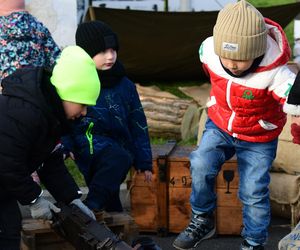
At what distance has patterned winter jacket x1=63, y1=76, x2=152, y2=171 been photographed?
4.70m

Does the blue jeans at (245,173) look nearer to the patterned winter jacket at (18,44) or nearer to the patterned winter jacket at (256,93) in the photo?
the patterned winter jacket at (256,93)

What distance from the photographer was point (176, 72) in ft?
34.2

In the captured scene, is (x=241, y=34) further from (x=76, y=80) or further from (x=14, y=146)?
(x=14, y=146)

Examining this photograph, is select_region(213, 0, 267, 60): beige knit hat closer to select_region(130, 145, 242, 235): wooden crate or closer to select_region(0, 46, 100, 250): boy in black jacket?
select_region(0, 46, 100, 250): boy in black jacket

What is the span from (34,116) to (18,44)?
178 centimetres

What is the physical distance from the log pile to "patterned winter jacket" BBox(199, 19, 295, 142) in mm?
3754

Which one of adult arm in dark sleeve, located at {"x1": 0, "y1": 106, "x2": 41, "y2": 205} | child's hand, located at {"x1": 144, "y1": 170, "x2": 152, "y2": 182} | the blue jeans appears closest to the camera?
adult arm in dark sleeve, located at {"x1": 0, "y1": 106, "x2": 41, "y2": 205}

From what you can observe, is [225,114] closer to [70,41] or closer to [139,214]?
[139,214]

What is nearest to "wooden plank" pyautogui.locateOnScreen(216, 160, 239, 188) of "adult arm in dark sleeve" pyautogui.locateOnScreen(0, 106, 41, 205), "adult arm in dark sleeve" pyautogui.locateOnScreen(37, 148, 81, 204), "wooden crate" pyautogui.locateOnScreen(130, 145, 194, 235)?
"wooden crate" pyautogui.locateOnScreen(130, 145, 194, 235)

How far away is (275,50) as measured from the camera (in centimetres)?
420

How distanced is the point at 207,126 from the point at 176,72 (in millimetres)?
5859

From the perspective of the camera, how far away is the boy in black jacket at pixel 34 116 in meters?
3.54

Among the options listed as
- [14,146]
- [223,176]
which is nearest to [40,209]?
[14,146]

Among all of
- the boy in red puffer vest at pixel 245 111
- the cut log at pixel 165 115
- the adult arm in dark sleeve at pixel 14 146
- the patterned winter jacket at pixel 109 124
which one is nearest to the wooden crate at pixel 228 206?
the boy in red puffer vest at pixel 245 111
